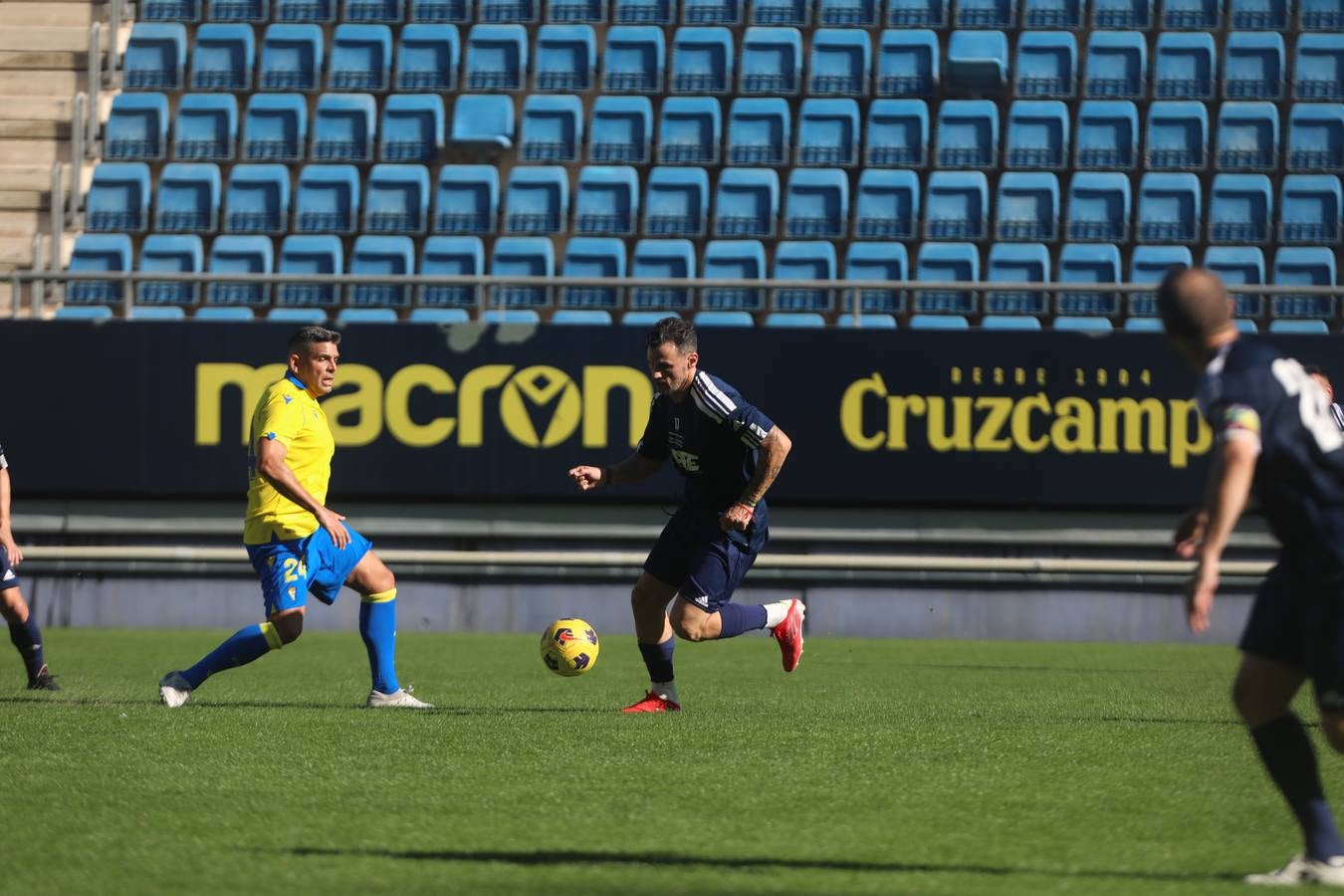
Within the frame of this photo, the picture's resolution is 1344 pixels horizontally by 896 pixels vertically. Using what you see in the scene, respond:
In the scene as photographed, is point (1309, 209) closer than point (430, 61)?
Yes

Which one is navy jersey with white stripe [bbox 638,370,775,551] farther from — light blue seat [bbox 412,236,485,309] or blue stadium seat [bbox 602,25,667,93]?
blue stadium seat [bbox 602,25,667,93]

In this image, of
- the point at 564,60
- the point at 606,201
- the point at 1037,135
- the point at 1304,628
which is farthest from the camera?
the point at 564,60

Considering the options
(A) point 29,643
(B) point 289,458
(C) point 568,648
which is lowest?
(A) point 29,643

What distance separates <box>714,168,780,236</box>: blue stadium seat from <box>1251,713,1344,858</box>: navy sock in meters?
13.5

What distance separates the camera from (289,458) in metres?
8.42

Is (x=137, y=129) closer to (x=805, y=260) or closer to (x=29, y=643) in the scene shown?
(x=805, y=260)

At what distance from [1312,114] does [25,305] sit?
42.3 feet

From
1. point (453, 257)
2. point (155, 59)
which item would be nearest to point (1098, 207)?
point (453, 257)

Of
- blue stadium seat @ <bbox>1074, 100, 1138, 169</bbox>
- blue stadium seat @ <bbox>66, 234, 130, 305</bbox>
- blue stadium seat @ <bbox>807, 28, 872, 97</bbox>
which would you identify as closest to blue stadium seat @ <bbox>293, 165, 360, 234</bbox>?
blue stadium seat @ <bbox>66, 234, 130, 305</bbox>

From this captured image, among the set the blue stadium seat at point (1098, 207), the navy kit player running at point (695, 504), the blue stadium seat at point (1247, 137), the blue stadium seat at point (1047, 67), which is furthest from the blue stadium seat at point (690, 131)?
the navy kit player running at point (695, 504)

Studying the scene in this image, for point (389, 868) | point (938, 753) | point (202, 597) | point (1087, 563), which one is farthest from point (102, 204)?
point (389, 868)

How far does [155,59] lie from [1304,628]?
57.3ft

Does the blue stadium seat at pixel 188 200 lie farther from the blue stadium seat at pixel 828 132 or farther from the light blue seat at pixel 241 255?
the blue stadium seat at pixel 828 132

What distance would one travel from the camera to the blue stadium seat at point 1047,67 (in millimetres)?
18938
